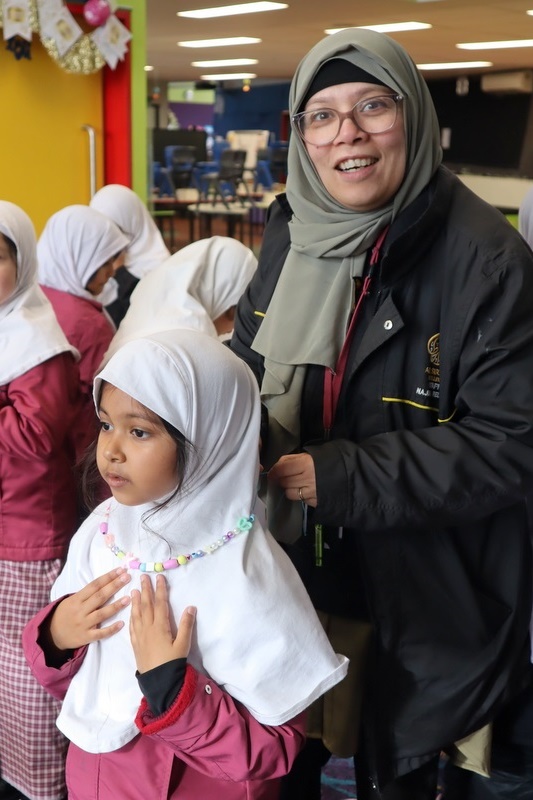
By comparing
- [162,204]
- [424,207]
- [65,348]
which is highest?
[424,207]

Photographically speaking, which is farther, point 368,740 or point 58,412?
point 58,412

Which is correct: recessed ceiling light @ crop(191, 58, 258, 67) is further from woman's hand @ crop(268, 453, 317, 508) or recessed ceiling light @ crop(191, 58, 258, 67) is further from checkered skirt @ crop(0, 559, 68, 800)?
woman's hand @ crop(268, 453, 317, 508)

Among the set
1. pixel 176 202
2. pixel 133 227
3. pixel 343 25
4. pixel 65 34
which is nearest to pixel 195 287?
pixel 133 227

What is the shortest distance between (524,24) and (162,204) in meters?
5.26

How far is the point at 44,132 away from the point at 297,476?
3614 millimetres

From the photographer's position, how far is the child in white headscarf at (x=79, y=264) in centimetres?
264

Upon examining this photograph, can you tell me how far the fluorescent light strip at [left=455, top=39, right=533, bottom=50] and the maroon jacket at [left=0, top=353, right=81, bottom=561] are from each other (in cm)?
1031

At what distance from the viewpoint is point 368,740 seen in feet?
4.74

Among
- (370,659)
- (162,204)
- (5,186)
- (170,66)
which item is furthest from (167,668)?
(170,66)

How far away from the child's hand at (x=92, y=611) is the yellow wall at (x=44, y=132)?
3452mm

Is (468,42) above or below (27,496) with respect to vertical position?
above

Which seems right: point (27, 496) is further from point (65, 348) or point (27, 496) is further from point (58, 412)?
point (65, 348)

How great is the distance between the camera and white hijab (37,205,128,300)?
114 inches

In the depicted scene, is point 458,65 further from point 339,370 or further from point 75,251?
point 339,370
